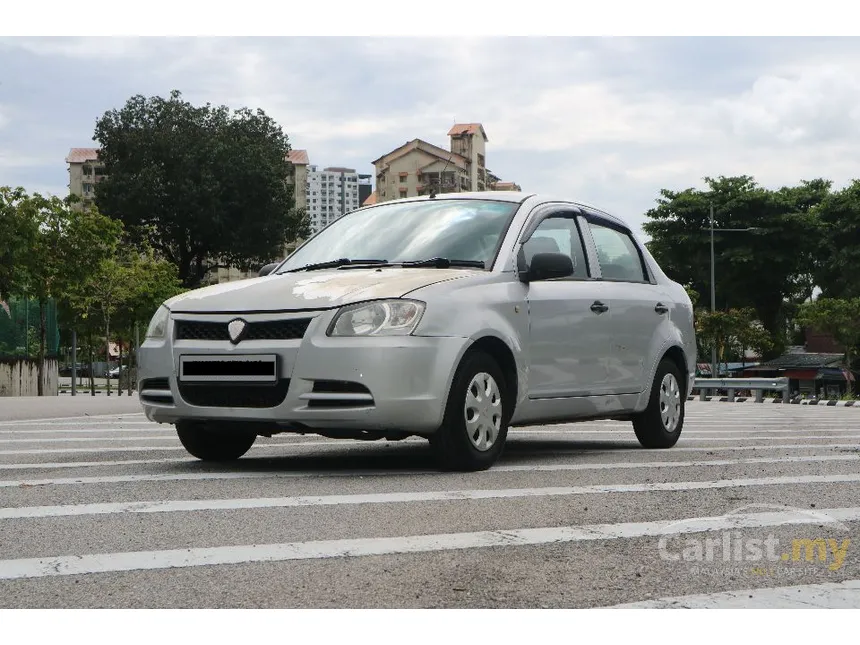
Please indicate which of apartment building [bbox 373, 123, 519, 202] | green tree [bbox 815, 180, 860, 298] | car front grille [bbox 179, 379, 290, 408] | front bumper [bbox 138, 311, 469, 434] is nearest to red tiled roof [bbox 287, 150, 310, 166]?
apartment building [bbox 373, 123, 519, 202]

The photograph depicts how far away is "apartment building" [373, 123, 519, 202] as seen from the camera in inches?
4931

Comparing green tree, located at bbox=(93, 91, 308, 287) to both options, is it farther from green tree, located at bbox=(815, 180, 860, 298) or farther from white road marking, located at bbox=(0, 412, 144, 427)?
white road marking, located at bbox=(0, 412, 144, 427)

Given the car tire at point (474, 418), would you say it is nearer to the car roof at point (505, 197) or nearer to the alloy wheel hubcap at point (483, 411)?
the alloy wheel hubcap at point (483, 411)

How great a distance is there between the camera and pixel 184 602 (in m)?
3.95

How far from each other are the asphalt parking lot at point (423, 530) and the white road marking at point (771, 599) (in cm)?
1

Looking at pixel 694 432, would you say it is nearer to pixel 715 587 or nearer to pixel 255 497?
pixel 255 497

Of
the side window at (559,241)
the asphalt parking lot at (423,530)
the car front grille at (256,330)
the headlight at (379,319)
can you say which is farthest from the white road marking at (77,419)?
the headlight at (379,319)

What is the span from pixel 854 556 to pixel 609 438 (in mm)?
6306

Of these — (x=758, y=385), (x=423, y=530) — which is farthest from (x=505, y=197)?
(x=758, y=385)

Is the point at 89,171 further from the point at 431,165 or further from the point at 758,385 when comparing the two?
the point at 758,385

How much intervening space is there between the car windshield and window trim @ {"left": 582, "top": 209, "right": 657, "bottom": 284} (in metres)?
0.90

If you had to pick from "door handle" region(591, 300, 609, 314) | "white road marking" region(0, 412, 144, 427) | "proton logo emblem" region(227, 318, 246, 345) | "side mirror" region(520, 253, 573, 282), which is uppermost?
"side mirror" region(520, 253, 573, 282)

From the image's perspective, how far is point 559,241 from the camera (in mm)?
8922

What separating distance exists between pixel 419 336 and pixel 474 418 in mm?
668
